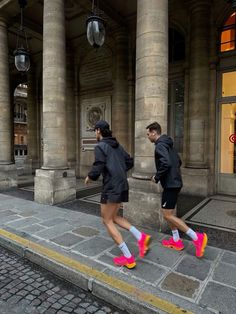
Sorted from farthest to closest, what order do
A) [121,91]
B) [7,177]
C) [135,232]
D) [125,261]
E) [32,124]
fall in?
1. [32,124]
2. [121,91]
3. [7,177]
4. [135,232]
5. [125,261]

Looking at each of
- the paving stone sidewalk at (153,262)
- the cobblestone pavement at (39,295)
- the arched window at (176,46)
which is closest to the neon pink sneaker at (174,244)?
the paving stone sidewalk at (153,262)

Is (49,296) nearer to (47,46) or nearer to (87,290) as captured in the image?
(87,290)

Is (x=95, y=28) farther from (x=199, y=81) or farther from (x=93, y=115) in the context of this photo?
(x=93, y=115)

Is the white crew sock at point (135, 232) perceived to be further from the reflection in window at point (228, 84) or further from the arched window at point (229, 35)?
the arched window at point (229, 35)

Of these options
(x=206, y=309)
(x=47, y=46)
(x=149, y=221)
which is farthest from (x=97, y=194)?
(x=206, y=309)

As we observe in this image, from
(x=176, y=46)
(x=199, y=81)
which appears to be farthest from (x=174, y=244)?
(x=176, y=46)

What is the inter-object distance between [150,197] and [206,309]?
252 cm

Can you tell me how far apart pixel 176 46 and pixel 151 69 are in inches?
203

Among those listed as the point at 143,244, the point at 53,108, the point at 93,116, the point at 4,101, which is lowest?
the point at 143,244

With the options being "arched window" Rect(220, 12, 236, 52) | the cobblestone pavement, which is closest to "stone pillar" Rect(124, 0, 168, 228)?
the cobblestone pavement

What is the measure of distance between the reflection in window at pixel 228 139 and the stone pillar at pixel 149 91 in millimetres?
4016

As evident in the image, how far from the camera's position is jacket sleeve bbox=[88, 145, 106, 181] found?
3216 mm

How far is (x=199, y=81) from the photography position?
8.08m

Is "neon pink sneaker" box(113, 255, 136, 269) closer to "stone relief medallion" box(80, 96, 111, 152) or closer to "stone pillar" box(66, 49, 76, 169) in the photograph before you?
"stone relief medallion" box(80, 96, 111, 152)
